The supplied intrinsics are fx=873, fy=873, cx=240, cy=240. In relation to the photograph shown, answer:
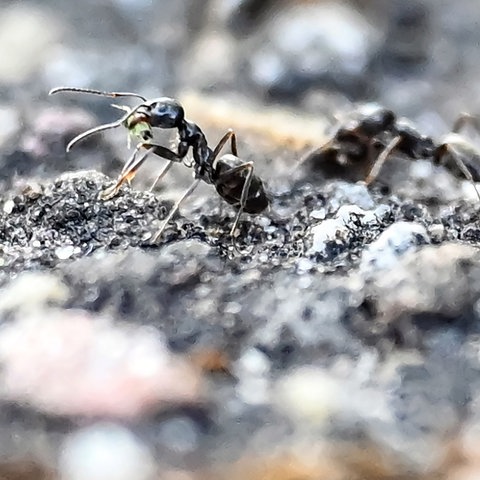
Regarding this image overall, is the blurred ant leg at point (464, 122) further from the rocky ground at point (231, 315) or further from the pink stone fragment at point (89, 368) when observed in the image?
the pink stone fragment at point (89, 368)

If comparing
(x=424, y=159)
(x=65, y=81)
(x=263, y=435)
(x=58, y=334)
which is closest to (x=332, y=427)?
(x=263, y=435)

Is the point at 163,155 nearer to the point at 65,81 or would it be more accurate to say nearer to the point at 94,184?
the point at 94,184

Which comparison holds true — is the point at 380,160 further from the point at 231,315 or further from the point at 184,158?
the point at 231,315

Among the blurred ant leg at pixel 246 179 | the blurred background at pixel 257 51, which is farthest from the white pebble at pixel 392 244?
the blurred background at pixel 257 51

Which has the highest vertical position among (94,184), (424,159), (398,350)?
(424,159)

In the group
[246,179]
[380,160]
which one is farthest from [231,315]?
[380,160]

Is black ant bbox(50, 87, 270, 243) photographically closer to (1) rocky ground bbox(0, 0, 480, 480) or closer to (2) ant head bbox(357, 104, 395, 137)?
(1) rocky ground bbox(0, 0, 480, 480)
